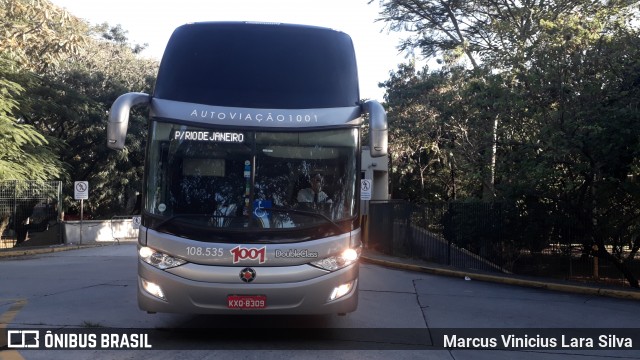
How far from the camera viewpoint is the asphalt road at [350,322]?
7551 mm

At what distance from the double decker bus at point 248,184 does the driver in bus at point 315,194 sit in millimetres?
12

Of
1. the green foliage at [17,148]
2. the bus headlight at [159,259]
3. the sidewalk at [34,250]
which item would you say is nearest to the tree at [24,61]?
the green foliage at [17,148]

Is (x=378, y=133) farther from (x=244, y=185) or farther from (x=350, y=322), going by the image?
(x=350, y=322)

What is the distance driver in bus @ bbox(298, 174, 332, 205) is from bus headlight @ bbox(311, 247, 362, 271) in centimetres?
65

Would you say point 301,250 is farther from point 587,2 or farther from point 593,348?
point 587,2

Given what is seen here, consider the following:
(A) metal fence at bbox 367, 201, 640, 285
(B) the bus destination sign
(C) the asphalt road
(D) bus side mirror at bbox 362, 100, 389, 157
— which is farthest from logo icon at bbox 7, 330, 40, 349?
(A) metal fence at bbox 367, 201, 640, 285

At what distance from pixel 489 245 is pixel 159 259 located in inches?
490

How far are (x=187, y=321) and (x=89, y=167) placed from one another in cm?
2884

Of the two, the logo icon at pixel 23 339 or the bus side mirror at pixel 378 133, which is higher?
the bus side mirror at pixel 378 133

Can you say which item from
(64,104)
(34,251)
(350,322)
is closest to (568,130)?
(350,322)

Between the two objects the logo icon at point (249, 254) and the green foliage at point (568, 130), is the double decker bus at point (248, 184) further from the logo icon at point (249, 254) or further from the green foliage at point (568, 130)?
the green foliage at point (568, 130)

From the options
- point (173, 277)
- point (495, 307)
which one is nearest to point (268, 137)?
point (173, 277)

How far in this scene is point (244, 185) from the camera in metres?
7.41

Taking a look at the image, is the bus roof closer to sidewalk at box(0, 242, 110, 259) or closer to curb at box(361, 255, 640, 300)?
curb at box(361, 255, 640, 300)
